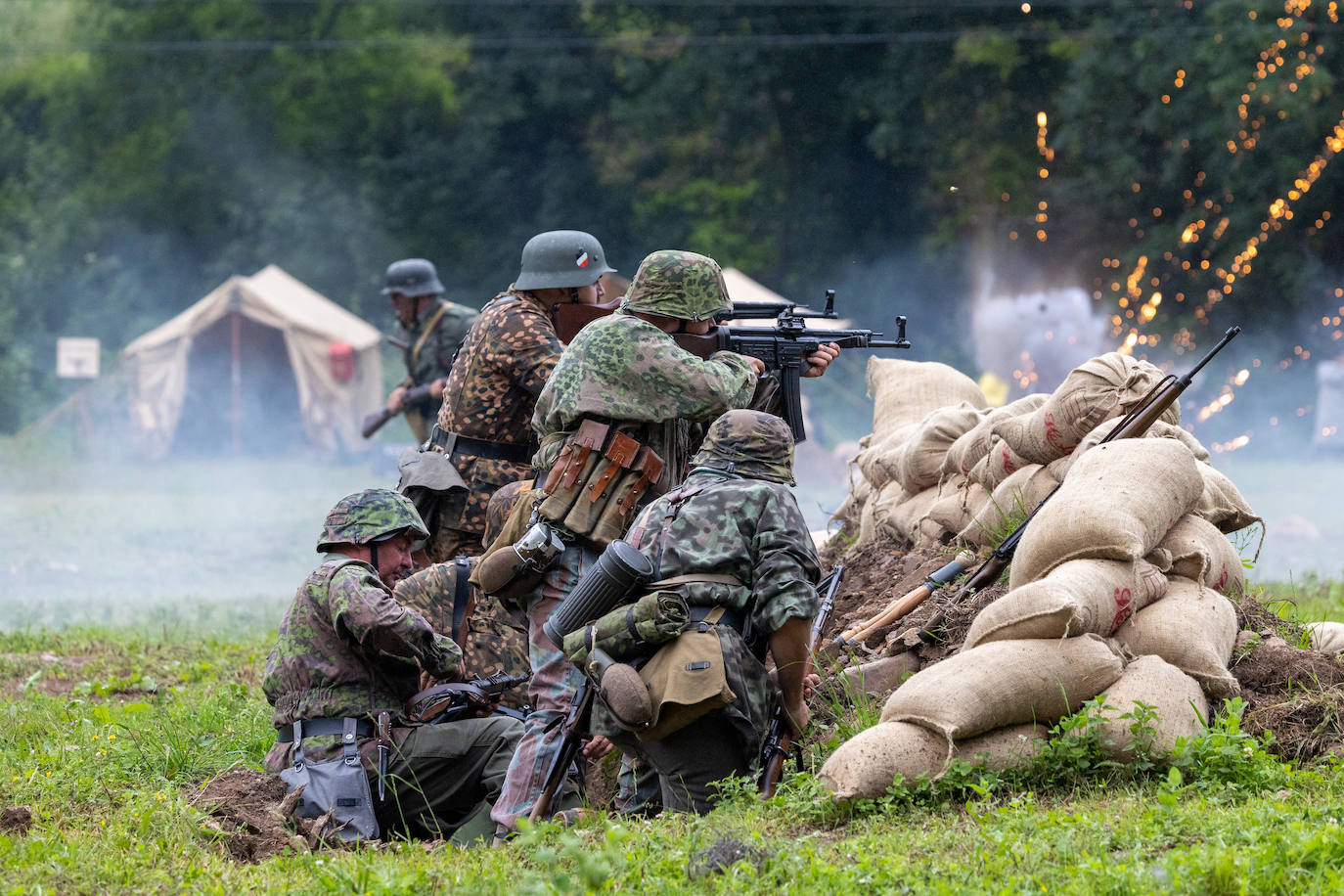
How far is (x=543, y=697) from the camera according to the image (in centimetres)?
518

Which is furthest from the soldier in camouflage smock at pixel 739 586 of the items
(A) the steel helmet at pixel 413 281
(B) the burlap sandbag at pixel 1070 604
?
(A) the steel helmet at pixel 413 281

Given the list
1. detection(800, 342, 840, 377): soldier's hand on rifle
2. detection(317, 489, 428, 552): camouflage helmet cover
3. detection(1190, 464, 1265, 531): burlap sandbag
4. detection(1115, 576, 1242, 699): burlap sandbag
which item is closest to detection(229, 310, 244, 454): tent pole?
detection(800, 342, 840, 377): soldier's hand on rifle

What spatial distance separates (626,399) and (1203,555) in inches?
84.2

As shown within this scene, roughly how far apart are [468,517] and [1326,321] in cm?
2085

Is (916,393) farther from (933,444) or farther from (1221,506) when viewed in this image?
(1221,506)

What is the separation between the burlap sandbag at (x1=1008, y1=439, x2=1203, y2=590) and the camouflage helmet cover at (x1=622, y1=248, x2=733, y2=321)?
4.72 ft

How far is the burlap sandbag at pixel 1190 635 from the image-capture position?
4.82 m

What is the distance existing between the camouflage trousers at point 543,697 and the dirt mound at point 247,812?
0.71 metres

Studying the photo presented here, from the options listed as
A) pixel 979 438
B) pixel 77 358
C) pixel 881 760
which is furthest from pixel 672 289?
pixel 77 358

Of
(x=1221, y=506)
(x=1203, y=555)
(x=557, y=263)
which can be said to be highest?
(x=557, y=263)

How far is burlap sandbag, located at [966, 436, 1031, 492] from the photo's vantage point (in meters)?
6.48

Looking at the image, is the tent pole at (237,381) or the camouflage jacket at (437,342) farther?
the tent pole at (237,381)

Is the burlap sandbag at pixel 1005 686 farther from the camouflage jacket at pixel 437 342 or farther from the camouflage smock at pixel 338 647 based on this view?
the camouflage jacket at pixel 437 342

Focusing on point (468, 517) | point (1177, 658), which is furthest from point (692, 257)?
point (1177, 658)
